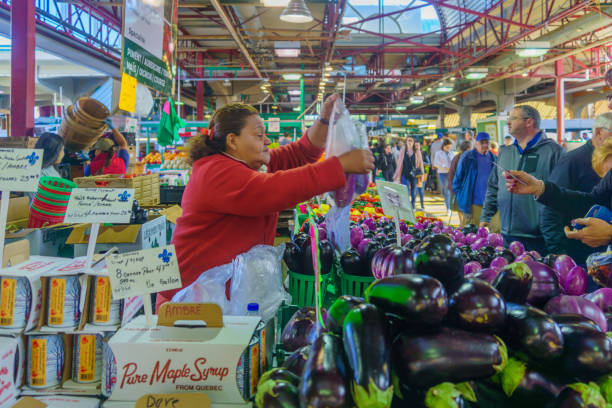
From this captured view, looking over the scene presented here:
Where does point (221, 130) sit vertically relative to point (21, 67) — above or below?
below

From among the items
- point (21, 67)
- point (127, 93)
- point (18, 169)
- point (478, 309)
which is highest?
point (21, 67)

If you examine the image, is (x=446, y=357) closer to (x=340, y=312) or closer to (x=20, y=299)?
(x=340, y=312)

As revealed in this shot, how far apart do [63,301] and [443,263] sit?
1067 millimetres

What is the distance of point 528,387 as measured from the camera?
0.88 metres

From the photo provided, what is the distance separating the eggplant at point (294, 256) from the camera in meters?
1.83

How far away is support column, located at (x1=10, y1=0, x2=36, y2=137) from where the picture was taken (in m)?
4.31

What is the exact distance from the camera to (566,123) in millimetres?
17703

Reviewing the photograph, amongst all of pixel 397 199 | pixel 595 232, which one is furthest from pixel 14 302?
pixel 595 232

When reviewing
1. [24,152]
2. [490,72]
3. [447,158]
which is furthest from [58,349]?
[490,72]

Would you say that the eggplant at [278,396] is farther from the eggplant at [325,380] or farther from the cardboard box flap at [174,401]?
the cardboard box flap at [174,401]

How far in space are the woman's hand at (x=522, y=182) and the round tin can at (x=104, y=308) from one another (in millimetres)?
2265

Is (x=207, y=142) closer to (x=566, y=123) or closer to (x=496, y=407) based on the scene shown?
(x=496, y=407)

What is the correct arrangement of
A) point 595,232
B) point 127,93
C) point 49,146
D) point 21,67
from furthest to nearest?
point 21,67
point 49,146
point 127,93
point 595,232

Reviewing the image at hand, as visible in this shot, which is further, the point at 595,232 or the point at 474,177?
the point at 474,177
